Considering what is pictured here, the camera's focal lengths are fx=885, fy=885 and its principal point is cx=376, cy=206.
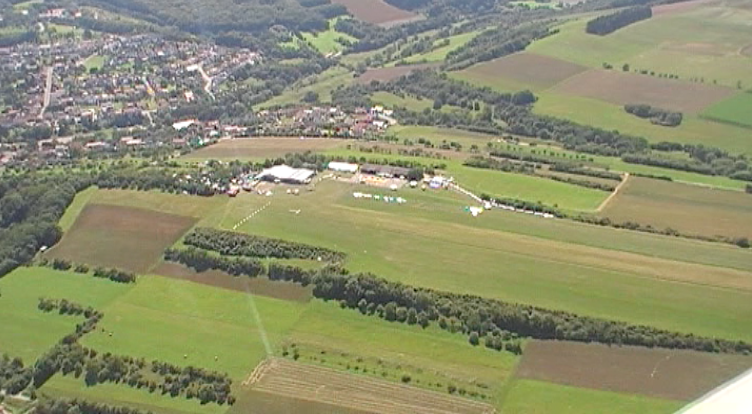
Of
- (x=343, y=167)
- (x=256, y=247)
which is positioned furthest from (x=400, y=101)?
(x=256, y=247)

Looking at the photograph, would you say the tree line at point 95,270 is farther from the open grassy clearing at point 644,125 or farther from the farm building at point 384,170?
the open grassy clearing at point 644,125

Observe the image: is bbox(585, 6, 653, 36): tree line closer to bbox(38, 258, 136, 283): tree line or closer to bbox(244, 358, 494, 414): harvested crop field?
bbox(38, 258, 136, 283): tree line

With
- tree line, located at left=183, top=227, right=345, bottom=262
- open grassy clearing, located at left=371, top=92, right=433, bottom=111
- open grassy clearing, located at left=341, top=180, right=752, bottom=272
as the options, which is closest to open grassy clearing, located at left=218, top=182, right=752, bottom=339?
open grassy clearing, located at left=341, top=180, right=752, bottom=272

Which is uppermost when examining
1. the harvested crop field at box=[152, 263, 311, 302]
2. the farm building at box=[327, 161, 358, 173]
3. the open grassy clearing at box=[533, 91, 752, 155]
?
the farm building at box=[327, 161, 358, 173]

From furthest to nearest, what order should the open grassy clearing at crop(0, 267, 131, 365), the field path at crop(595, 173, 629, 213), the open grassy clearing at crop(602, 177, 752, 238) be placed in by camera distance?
the field path at crop(595, 173, 629, 213)
the open grassy clearing at crop(602, 177, 752, 238)
the open grassy clearing at crop(0, 267, 131, 365)

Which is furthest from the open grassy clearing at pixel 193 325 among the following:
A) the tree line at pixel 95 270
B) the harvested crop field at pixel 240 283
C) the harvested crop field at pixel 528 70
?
the harvested crop field at pixel 528 70

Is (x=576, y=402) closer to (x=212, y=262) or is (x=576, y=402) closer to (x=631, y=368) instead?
(x=631, y=368)

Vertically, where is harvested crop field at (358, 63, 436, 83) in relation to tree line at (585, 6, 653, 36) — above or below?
below
